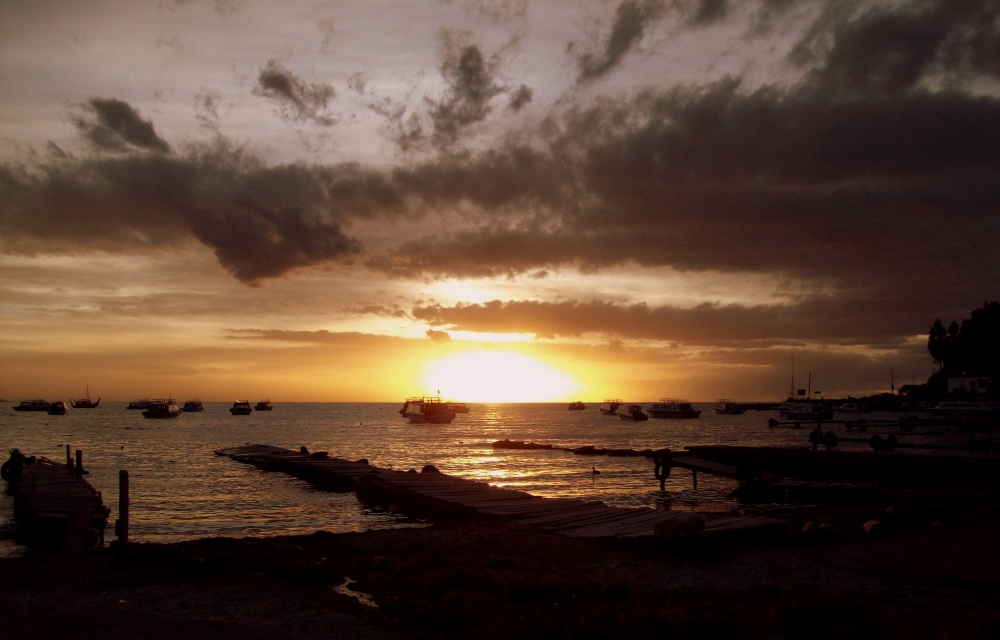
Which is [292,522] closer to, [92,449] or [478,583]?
[478,583]

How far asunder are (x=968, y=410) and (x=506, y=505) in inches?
3641

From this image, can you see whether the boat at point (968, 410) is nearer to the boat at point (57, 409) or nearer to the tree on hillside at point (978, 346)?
the tree on hillside at point (978, 346)

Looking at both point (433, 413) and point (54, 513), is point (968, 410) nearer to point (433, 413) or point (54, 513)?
point (433, 413)

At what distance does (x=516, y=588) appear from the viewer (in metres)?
12.3

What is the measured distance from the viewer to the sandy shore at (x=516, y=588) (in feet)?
34.4

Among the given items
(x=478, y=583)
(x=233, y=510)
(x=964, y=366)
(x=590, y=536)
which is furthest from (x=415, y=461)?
(x=964, y=366)

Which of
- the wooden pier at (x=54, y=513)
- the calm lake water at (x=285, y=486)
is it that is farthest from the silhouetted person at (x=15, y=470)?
the wooden pier at (x=54, y=513)

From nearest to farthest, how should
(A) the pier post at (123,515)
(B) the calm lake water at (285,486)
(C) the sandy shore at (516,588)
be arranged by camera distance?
(C) the sandy shore at (516,588)
(A) the pier post at (123,515)
(B) the calm lake water at (285,486)

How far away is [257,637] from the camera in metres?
10.4

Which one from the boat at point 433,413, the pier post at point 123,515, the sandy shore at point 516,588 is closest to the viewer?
the sandy shore at point 516,588

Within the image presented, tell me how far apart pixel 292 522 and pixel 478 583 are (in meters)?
18.5

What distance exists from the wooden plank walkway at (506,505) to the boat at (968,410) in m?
82.0

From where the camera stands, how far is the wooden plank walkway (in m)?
19.1

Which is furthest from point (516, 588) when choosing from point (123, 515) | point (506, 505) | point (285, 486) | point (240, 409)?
point (240, 409)
